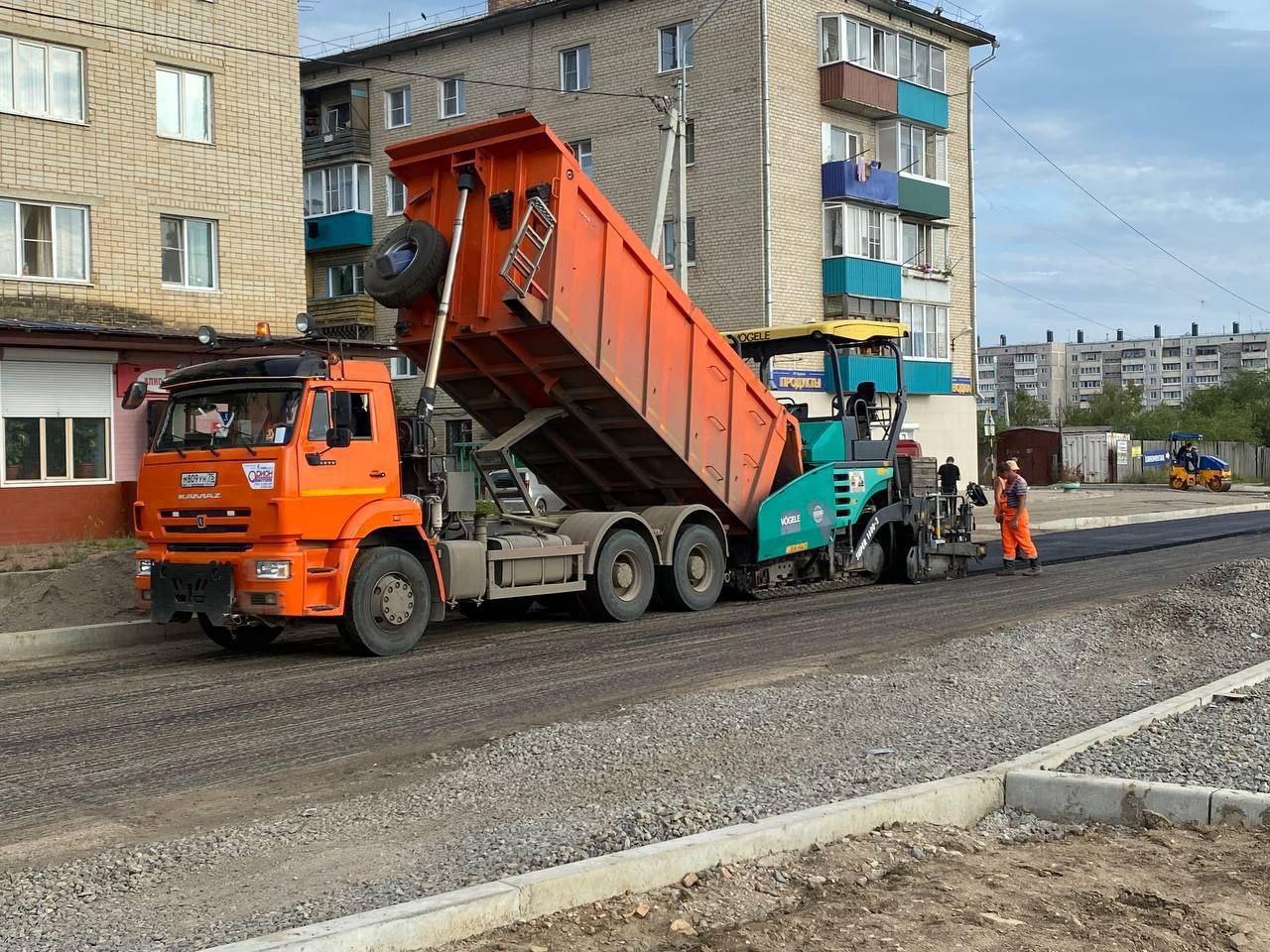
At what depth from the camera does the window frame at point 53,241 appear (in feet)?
74.4

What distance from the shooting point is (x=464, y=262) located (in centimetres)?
1292

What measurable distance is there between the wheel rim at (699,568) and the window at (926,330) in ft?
91.2

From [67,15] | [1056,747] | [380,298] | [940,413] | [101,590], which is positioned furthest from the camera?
[940,413]

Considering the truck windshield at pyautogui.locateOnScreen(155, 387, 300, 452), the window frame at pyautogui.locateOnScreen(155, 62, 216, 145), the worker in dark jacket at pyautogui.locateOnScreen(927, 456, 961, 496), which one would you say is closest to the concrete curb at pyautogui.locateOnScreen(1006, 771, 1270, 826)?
the truck windshield at pyautogui.locateOnScreen(155, 387, 300, 452)

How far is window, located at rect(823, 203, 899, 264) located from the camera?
38.8 metres

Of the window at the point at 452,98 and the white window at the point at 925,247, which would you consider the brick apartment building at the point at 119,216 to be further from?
the white window at the point at 925,247

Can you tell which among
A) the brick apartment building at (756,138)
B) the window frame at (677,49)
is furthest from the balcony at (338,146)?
the window frame at (677,49)

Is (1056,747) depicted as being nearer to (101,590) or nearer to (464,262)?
(464,262)

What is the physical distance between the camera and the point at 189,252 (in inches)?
979

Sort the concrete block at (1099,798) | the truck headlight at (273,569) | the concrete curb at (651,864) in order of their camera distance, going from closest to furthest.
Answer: the concrete curb at (651,864) → the concrete block at (1099,798) → the truck headlight at (273,569)

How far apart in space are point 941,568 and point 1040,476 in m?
44.4

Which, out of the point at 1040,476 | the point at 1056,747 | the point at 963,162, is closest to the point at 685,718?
the point at 1056,747

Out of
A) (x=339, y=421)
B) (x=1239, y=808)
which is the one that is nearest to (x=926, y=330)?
(x=339, y=421)

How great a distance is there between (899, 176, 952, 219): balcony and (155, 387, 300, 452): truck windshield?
32687 mm
